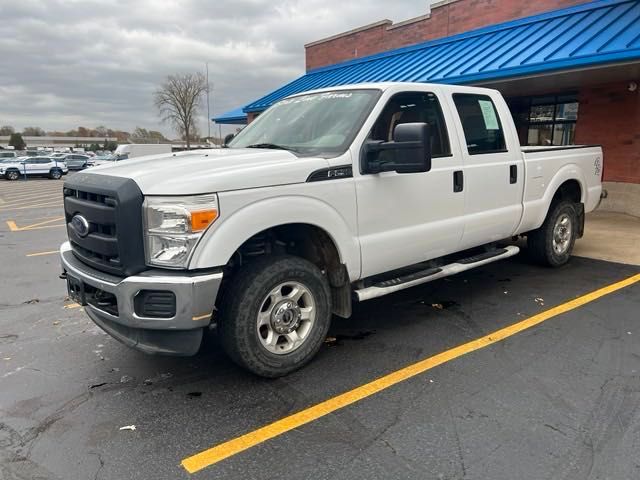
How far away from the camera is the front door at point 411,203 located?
393 cm

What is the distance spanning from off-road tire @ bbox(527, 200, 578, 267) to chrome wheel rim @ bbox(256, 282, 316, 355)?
384 cm

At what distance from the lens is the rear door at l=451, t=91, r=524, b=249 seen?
479 centimetres

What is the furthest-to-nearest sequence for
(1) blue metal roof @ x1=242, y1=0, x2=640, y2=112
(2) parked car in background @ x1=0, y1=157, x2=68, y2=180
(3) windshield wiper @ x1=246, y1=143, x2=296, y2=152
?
(2) parked car in background @ x1=0, y1=157, x2=68, y2=180
(1) blue metal roof @ x1=242, y1=0, x2=640, y2=112
(3) windshield wiper @ x1=246, y1=143, x2=296, y2=152

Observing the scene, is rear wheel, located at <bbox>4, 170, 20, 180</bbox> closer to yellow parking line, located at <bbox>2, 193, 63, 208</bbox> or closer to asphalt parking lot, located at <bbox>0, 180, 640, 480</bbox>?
yellow parking line, located at <bbox>2, 193, 63, 208</bbox>

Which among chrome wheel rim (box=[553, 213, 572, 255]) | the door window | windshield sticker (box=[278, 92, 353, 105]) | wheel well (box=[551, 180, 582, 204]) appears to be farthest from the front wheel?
wheel well (box=[551, 180, 582, 204])

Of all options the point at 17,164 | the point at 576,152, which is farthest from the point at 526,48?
the point at 17,164

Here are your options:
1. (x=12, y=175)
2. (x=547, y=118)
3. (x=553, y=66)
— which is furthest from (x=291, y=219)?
(x=12, y=175)

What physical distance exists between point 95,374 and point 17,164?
121 feet

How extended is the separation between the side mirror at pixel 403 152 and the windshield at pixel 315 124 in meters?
0.22

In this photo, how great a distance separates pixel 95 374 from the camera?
378 cm

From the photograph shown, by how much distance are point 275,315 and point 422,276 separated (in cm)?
153

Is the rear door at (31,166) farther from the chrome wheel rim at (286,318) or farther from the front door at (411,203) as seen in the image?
the chrome wheel rim at (286,318)

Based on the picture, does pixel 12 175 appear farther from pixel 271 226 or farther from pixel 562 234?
pixel 271 226

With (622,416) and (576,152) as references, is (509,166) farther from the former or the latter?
(622,416)
